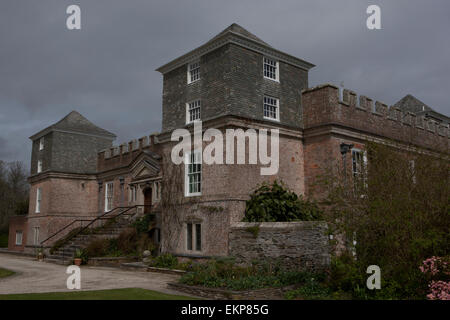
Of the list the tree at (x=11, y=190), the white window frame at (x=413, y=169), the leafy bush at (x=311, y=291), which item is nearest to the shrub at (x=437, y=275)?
the white window frame at (x=413, y=169)

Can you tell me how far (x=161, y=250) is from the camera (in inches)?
783

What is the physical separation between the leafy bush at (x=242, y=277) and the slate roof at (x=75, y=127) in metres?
22.6

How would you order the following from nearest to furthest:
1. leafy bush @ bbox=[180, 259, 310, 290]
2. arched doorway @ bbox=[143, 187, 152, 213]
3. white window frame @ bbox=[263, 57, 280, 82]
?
leafy bush @ bbox=[180, 259, 310, 290] < white window frame @ bbox=[263, 57, 280, 82] < arched doorway @ bbox=[143, 187, 152, 213]

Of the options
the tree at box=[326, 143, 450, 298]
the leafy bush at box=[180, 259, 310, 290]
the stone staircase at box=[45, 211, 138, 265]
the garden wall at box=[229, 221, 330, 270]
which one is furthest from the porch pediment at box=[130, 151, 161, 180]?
the tree at box=[326, 143, 450, 298]

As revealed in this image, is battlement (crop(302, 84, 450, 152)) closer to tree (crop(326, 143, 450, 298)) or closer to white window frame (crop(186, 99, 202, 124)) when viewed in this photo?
white window frame (crop(186, 99, 202, 124))

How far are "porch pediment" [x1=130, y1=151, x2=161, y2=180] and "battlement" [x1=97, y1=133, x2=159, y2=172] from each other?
1155mm

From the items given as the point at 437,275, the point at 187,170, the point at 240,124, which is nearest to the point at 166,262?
the point at 187,170

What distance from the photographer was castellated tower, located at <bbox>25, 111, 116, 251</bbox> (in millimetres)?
30656

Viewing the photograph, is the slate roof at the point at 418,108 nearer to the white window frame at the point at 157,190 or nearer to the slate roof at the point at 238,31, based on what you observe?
the slate roof at the point at 238,31
